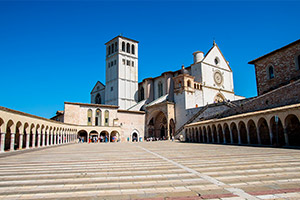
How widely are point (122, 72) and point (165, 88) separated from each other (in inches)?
483

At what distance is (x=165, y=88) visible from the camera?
1933 inches

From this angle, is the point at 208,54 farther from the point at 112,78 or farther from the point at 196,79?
the point at 112,78

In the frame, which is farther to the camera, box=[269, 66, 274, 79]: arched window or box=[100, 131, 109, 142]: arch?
box=[100, 131, 109, 142]: arch

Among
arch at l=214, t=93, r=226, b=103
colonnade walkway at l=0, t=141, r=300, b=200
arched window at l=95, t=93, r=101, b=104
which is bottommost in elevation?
colonnade walkway at l=0, t=141, r=300, b=200

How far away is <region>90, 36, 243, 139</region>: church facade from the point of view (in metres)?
41.0

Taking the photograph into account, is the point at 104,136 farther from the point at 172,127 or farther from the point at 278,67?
the point at 278,67

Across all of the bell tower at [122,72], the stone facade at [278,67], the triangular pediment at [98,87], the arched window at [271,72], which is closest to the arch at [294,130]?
the stone facade at [278,67]

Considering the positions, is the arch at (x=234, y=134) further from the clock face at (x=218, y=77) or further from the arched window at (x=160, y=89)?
the arched window at (x=160, y=89)

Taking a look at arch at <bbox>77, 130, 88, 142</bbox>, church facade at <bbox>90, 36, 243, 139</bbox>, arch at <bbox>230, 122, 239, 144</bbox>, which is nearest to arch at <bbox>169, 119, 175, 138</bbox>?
church facade at <bbox>90, 36, 243, 139</bbox>

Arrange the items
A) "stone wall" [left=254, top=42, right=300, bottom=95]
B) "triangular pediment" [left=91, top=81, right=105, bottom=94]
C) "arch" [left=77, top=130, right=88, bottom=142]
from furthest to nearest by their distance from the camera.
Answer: "triangular pediment" [left=91, top=81, right=105, bottom=94] → "arch" [left=77, top=130, right=88, bottom=142] → "stone wall" [left=254, top=42, right=300, bottom=95]

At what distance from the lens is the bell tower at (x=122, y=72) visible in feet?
178

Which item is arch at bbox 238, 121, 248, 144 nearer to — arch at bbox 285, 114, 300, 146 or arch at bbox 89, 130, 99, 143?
arch at bbox 285, 114, 300, 146

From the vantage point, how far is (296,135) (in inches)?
619

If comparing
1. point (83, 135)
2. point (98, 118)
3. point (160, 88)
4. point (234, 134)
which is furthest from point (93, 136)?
point (234, 134)
